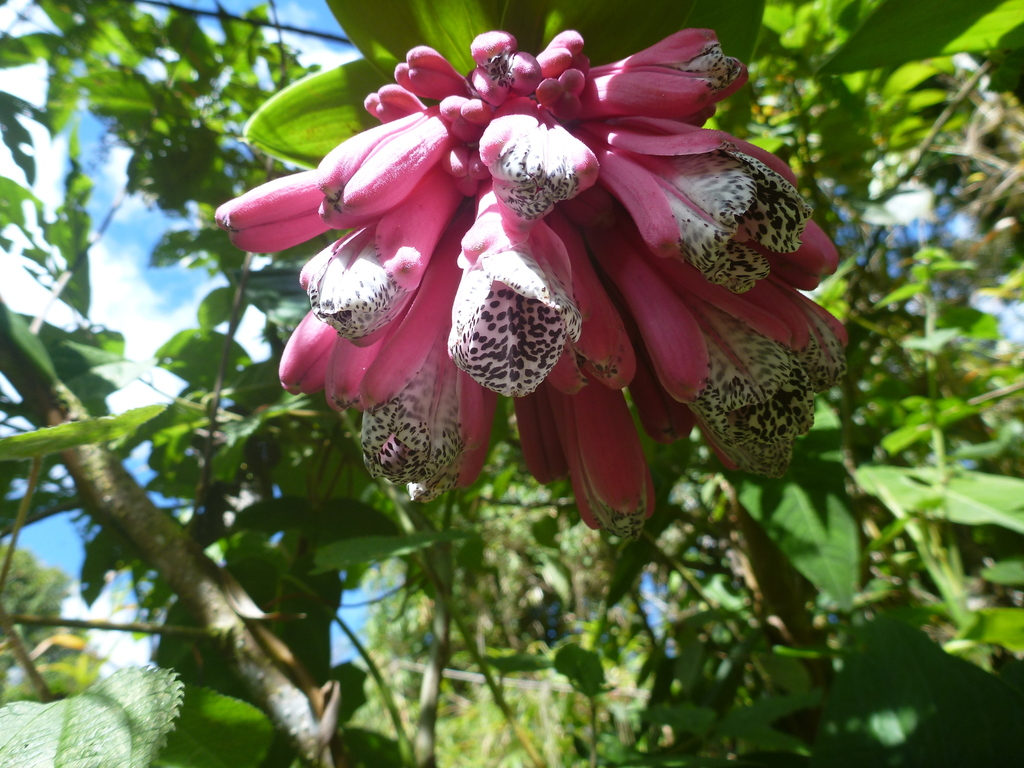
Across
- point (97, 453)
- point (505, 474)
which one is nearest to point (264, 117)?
point (97, 453)

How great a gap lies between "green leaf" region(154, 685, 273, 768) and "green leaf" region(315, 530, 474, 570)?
0.13 metres

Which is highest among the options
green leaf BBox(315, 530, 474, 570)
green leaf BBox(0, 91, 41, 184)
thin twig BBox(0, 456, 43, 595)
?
green leaf BBox(0, 91, 41, 184)

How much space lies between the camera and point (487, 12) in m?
0.51

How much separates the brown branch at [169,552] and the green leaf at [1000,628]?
2.58 ft

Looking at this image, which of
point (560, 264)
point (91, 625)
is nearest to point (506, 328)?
point (560, 264)

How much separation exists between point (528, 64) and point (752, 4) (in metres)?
0.26

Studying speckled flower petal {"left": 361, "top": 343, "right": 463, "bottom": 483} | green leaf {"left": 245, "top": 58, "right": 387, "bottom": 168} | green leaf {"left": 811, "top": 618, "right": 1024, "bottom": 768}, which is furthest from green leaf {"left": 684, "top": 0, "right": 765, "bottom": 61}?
green leaf {"left": 811, "top": 618, "right": 1024, "bottom": 768}

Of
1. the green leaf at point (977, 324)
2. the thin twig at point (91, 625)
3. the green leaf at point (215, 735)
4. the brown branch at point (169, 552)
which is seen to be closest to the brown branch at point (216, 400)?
the brown branch at point (169, 552)

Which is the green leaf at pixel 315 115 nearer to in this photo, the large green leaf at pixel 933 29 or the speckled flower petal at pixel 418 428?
the speckled flower petal at pixel 418 428

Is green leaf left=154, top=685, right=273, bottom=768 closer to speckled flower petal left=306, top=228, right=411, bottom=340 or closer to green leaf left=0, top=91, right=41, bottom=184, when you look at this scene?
speckled flower petal left=306, top=228, right=411, bottom=340

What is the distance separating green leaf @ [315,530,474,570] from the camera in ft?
1.81

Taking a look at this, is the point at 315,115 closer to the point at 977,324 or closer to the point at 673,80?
the point at 673,80

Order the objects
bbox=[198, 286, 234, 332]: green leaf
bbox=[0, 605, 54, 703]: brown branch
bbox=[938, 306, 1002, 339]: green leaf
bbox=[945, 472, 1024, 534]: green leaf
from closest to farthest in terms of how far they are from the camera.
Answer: bbox=[0, 605, 54, 703]: brown branch
bbox=[945, 472, 1024, 534]: green leaf
bbox=[198, 286, 234, 332]: green leaf
bbox=[938, 306, 1002, 339]: green leaf

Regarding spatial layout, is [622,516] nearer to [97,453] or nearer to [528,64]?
[528,64]
